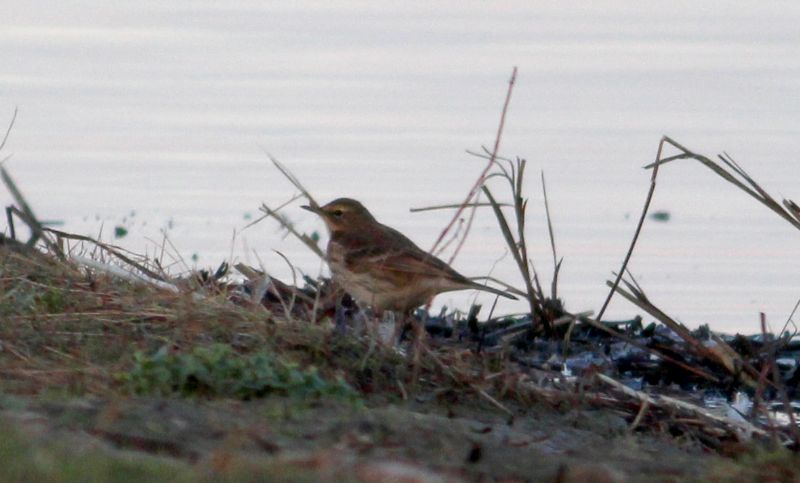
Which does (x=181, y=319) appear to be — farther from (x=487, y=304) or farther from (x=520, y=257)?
(x=487, y=304)

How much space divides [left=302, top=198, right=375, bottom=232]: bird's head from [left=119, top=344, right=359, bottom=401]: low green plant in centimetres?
436

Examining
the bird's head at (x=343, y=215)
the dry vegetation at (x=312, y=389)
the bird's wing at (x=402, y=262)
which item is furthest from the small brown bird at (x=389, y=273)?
the bird's head at (x=343, y=215)

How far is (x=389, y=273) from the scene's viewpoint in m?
10.4

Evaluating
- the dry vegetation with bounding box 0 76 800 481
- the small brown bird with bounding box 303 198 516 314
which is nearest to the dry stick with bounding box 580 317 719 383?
the dry vegetation with bounding box 0 76 800 481

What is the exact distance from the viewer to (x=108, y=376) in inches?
282

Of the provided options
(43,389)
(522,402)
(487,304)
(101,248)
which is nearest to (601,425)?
(522,402)

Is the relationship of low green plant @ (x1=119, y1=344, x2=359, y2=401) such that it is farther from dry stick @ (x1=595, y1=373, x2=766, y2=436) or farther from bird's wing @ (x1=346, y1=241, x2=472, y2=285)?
bird's wing @ (x1=346, y1=241, x2=472, y2=285)

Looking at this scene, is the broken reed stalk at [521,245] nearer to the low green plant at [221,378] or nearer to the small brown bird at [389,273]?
the small brown bird at [389,273]

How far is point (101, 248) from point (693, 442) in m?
3.73

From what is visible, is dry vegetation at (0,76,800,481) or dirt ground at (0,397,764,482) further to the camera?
dry vegetation at (0,76,800,481)

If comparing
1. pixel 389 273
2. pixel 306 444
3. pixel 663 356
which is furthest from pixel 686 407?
pixel 306 444

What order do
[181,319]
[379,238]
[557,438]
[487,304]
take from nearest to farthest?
[557,438] < [181,319] < [379,238] < [487,304]

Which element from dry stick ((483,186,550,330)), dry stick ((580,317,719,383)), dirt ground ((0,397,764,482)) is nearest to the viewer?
dirt ground ((0,397,764,482))

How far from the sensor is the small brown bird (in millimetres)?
10305
